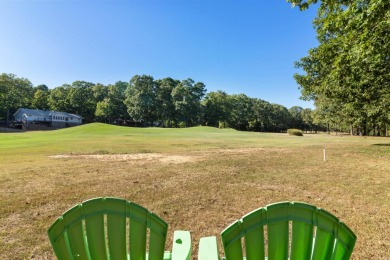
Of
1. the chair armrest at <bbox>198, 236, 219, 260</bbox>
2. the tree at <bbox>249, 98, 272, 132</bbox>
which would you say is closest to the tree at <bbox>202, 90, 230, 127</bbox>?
the tree at <bbox>249, 98, 272, 132</bbox>

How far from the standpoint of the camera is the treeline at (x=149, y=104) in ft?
240

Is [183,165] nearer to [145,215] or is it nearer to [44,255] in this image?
[44,255]

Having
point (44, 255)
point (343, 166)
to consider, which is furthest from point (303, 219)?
point (343, 166)

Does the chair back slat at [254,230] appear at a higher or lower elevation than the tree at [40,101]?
lower

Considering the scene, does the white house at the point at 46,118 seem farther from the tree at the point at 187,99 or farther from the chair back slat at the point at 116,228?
the chair back slat at the point at 116,228

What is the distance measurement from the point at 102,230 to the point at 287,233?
4.26ft

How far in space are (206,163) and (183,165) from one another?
1.12 meters

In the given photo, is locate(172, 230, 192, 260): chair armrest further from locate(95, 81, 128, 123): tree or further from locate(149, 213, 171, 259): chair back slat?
locate(95, 81, 128, 123): tree

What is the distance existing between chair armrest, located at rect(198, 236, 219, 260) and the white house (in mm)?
79556

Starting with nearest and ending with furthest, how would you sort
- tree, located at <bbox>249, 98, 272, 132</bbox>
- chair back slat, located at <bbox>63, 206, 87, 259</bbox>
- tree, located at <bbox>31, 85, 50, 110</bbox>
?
chair back slat, located at <bbox>63, 206, 87, 259</bbox>
tree, located at <bbox>31, 85, 50, 110</bbox>
tree, located at <bbox>249, 98, 272, 132</bbox>

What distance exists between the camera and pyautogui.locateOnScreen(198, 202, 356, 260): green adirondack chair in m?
1.56

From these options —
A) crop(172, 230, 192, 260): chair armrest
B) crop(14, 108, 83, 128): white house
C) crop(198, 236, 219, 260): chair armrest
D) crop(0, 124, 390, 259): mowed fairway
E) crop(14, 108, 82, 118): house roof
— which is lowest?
crop(0, 124, 390, 259): mowed fairway

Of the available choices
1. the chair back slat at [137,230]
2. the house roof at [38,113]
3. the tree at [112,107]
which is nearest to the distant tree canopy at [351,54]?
the chair back slat at [137,230]

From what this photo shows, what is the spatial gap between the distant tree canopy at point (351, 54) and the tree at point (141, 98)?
59.6 meters
